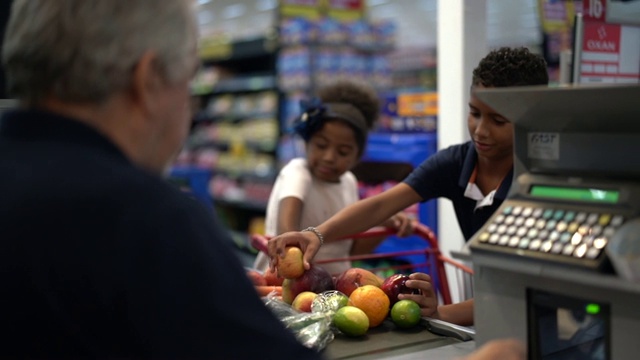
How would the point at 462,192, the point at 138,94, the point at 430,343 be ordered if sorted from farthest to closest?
the point at 462,192
the point at 430,343
the point at 138,94

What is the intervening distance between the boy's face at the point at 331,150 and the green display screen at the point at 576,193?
72.3 inches

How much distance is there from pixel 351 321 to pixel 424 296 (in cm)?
29

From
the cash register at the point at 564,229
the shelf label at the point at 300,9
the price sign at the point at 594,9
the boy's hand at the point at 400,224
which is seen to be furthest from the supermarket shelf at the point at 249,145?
the cash register at the point at 564,229

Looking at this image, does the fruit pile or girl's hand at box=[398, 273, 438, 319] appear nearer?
the fruit pile

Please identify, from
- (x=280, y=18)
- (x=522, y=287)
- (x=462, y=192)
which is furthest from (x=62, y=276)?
(x=280, y=18)

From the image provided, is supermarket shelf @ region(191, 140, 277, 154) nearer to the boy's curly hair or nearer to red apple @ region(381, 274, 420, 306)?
the boy's curly hair

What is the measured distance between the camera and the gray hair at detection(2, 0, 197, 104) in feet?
3.43

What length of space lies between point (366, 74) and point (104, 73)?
6.69m

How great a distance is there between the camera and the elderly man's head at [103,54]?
1046mm

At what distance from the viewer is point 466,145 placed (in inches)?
101

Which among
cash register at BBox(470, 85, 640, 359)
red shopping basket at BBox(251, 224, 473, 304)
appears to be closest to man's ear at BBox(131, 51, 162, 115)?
cash register at BBox(470, 85, 640, 359)

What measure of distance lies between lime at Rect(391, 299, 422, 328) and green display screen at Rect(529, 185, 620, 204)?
625 mm

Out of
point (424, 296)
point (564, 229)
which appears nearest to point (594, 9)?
point (424, 296)

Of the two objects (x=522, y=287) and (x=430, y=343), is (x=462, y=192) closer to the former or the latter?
(x=430, y=343)
